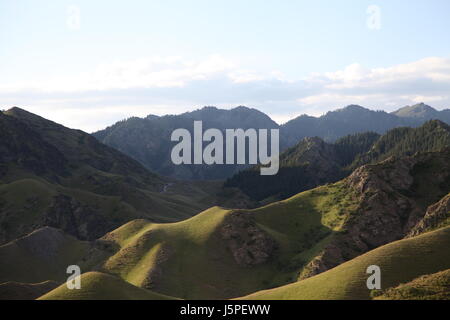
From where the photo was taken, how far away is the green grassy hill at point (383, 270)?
68.0 meters

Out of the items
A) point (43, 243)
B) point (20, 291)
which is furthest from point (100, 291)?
point (43, 243)

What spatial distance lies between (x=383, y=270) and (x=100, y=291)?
3839 centimetres

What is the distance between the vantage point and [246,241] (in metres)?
121

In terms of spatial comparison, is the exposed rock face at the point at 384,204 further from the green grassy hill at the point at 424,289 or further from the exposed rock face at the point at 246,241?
the green grassy hill at the point at 424,289

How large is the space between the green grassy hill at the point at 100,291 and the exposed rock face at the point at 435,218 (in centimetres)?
5813

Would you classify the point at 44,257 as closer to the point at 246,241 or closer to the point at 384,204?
the point at 246,241

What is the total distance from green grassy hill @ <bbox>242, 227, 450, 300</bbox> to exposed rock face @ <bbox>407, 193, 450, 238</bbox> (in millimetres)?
27595

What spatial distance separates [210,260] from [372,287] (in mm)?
53911

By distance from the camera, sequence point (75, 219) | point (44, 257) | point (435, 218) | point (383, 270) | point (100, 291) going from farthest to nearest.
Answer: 1. point (75, 219)
2. point (44, 257)
3. point (435, 218)
4. point (383, 270)
5. point (100, 291)

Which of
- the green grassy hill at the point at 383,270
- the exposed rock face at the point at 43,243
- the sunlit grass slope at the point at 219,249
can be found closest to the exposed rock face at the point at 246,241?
the sunlit grass slope at the point at 219,249

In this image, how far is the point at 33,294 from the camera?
9538cm

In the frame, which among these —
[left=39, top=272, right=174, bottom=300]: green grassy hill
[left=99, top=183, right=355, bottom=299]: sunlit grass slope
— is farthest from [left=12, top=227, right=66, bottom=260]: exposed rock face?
[left=39, top=272, right=174, bottom=300]: green grassy hill

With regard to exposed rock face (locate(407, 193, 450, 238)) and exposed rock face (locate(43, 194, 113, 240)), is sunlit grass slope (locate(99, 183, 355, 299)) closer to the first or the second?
exposed rock face (locate(407, 193, 450, 238))
